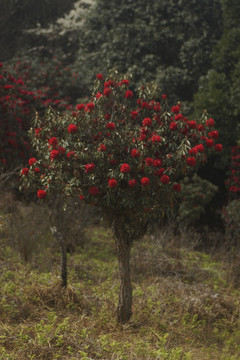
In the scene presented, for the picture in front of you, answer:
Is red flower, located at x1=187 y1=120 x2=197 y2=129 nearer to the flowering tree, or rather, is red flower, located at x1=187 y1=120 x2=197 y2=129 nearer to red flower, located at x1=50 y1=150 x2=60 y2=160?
the flowering tree

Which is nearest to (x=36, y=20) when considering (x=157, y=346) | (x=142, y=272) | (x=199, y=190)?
(x=199, y=190)

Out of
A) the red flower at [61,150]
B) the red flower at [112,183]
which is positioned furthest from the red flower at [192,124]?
the red flower at [61,150]

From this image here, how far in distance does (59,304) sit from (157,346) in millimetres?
1430

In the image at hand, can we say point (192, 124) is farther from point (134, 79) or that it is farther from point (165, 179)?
point (134, 79)

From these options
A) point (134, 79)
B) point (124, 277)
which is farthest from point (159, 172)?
point (134, 79)

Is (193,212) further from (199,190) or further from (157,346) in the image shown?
(157,346)

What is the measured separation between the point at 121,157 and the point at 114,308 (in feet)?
6.16

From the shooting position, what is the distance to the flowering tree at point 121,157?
4297mm

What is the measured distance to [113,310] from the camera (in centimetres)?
513

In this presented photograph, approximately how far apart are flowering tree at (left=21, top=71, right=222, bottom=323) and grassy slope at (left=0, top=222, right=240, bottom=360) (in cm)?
46

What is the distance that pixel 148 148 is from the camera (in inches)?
174

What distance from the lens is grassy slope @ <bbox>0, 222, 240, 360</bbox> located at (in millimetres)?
4031

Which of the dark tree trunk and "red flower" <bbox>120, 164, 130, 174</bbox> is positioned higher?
"red flower" <bbox>120, 164, 130, 174</bbox>

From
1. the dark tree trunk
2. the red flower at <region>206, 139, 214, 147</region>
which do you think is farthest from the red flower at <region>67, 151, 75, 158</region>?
the red flower at <region>206, 139, 214, 147</region>
